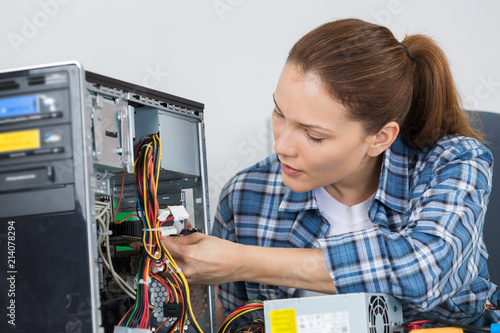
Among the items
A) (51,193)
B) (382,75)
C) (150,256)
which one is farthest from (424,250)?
(51,193)

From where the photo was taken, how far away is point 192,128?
114 centimetres

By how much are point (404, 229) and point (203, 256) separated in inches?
14.8

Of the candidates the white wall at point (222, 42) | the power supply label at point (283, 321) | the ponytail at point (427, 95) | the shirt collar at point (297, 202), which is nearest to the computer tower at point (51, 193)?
the power supply label at point (283, 321)

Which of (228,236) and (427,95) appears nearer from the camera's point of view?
(427,95)

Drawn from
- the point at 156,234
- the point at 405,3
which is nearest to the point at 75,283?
the point at 156,234

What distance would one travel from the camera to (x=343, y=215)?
1.36 meters

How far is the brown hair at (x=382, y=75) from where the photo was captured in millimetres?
1114

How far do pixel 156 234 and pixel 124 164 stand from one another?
0.40 ft

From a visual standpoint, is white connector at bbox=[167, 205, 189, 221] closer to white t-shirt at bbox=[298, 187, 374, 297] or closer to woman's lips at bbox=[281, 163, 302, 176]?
woman's lips at bbox=[281, 163, 302, 176]

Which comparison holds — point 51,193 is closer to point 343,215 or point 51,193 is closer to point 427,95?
point 343,215

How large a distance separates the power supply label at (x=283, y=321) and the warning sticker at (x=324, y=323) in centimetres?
1

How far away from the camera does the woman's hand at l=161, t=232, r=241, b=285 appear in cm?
101

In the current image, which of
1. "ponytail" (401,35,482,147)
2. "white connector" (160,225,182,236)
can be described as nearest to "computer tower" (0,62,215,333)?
"white connector" (160,225,182,236)

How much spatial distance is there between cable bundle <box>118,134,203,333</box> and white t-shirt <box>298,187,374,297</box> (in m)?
0.45
